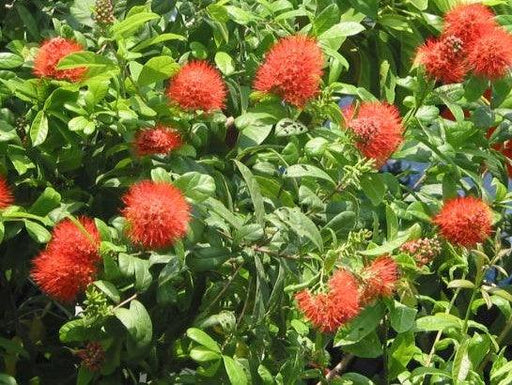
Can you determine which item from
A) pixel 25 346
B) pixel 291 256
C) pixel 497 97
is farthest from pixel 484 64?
pixel 25 346

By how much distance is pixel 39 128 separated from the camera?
2.03 m

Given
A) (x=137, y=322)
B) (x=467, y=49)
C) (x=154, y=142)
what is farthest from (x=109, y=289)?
(x=467, y=49)

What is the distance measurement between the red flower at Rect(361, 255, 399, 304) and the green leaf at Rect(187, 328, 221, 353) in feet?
0.87

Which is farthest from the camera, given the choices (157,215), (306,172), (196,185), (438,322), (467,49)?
(438,322)

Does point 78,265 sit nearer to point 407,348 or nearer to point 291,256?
point 291,256

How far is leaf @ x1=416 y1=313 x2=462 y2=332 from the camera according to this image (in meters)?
2.26

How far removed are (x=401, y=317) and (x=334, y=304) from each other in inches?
12.6

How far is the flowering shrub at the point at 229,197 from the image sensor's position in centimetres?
191

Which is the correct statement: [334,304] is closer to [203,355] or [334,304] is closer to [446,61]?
[203,355]

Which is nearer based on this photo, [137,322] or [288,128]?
Result: [137,322]

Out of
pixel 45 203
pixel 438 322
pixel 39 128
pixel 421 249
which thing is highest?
pixel 39 128

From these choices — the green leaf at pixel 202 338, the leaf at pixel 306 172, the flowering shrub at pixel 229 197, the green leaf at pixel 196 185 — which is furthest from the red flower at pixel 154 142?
the green leaf at pixel 202 338

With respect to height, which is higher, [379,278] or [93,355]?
[379,278]

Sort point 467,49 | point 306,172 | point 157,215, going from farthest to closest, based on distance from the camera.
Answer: point 467,49, point 306,172, point 157,215
